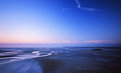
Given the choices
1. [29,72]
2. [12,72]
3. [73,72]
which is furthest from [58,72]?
[12,72]

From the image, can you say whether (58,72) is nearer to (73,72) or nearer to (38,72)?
(73,72)

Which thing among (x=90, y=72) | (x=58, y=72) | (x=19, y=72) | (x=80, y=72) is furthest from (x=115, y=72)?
(x=19, y=72)

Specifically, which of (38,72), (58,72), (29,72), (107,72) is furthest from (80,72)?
(29,72)

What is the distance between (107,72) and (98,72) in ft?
2.41

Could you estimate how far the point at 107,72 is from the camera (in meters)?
5.40

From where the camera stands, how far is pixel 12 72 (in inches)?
211

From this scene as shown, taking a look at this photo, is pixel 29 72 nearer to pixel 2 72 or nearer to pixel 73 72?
pixel 2 72

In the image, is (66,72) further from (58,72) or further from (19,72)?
(19,72)

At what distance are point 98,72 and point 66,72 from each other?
8.23 ft

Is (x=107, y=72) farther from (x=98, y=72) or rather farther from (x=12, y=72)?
(x=12, y=72)

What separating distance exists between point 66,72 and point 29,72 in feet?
9.41

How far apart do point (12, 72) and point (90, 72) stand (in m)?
6.09

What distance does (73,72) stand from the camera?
5309 millimetres

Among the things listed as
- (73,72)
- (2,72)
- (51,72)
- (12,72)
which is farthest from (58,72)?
(2,72)
